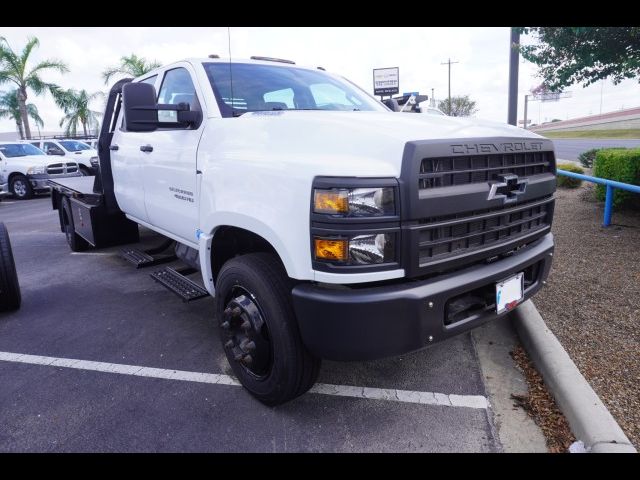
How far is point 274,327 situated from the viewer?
2.29 m

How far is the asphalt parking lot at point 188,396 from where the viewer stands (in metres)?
2.38

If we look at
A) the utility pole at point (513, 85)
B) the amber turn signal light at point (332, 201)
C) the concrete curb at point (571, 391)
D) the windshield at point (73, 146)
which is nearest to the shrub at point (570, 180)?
the utility pole at point (513, 85)

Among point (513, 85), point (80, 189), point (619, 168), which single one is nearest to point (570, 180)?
point (513, 85)

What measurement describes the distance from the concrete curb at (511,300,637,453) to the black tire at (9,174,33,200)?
15.3 m

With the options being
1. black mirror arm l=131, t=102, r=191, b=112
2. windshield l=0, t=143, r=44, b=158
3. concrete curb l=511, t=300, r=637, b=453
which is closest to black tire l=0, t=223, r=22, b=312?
black mirror arm l=131, t=102, r=191, b=112

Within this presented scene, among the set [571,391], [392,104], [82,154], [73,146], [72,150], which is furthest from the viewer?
[73,146]

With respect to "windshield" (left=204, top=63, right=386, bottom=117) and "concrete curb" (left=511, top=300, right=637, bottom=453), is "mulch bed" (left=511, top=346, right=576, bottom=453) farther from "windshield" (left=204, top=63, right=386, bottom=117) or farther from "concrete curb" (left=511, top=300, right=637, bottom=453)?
"windshield" (left=204, top=63, right=386, bottom=117)

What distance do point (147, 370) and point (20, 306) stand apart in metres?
2.13

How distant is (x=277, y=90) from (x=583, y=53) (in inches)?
191

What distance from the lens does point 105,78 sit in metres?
26.5

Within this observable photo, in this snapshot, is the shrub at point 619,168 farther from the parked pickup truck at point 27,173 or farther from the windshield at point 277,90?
the parked pickup truck at point 27,173

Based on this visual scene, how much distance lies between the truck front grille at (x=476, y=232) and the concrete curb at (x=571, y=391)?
→ 0.74 meters

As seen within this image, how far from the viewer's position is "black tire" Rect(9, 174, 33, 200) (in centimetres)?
1416

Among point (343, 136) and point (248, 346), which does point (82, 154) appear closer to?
point (248, 346)
